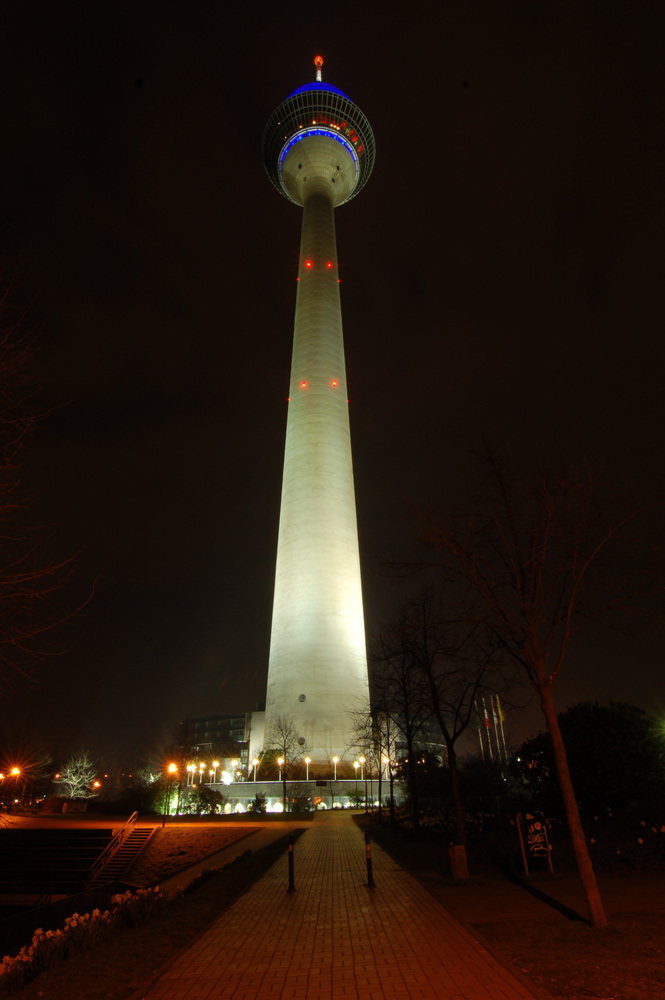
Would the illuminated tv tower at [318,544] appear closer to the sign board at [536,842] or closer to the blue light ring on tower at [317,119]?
the blue light ring on tower at [317,119]

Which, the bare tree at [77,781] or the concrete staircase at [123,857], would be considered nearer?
the concrete staircase at [123,857]

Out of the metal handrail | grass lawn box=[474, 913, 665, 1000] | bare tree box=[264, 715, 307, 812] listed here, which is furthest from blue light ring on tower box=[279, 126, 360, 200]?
grass lawn box=[474, 913, 665, 1000]

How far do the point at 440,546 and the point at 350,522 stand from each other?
38.0 metres

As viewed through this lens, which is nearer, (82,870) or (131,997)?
(131,997)

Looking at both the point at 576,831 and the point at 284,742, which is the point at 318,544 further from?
the point at 576,831

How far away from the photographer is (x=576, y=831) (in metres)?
9.20

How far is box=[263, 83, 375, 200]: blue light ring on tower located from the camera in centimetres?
7462

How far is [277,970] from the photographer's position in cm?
697

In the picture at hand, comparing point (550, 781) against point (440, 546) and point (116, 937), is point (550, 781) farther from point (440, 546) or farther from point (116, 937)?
point (116, 937)

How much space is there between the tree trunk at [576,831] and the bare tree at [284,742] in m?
32.8

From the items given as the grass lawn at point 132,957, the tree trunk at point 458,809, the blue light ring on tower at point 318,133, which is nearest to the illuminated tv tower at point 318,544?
the blue light ring on tower at point 318,133

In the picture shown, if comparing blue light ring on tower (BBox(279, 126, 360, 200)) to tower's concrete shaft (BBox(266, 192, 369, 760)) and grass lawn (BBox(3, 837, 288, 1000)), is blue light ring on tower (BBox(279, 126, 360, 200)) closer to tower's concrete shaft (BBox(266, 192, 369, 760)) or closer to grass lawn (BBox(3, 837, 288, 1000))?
tower's concrete shaft (BBox(266, 192, 369, 760))

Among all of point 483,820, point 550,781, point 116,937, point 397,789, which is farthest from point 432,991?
point 397,789

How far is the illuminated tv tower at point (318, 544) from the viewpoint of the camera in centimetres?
4312
